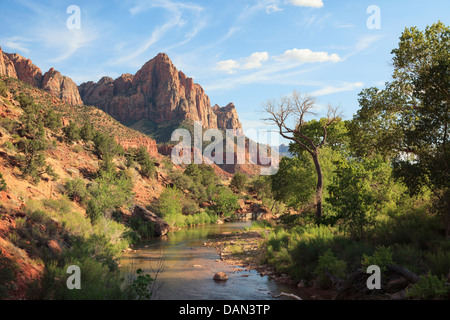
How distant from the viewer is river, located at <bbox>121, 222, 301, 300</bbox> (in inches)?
479

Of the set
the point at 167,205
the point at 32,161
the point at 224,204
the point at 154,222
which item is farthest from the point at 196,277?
the point at 224,204

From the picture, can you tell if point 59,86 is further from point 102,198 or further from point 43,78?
point 102,198

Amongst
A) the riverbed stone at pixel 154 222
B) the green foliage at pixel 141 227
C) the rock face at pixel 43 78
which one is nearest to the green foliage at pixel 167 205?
the riverbed stone at pixel 154 222

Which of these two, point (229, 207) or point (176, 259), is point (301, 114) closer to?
point (176, 259)

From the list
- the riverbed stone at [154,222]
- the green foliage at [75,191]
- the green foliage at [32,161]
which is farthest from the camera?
Answer: the riverbed stone at [154,222]

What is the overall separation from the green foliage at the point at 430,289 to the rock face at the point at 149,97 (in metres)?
157

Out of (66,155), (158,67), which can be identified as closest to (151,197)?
(66,155)

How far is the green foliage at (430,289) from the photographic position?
8.09 meters

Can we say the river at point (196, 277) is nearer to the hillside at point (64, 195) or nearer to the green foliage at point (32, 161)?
the hillside at point (64, 195)

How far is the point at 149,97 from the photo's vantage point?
18512 centimetres

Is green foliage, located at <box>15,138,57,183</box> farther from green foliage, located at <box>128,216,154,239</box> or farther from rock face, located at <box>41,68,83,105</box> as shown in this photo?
rock face, located at <box>41,68,83,105</box>

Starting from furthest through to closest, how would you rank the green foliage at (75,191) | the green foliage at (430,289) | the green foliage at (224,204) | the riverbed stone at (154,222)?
1. the green foliage at (224,204)
2. the riverbed stone at (154,222)
3. the green foliage at (75,191)
4. the green foliage at (430,289)

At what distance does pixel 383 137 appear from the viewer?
16516mm

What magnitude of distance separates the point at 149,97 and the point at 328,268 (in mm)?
186108
